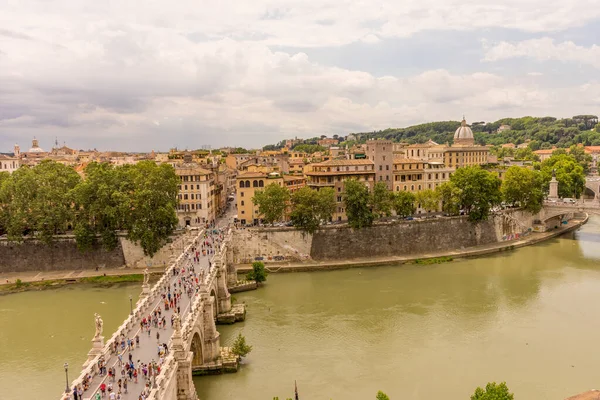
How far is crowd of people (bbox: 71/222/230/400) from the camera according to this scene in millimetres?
16031

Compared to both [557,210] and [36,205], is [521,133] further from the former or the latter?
[36,205]

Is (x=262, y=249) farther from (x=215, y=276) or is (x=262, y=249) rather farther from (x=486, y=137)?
(x=486, y=137)

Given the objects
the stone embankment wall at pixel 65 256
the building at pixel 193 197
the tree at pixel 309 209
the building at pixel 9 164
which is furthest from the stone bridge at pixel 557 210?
the building at pixel 9 164

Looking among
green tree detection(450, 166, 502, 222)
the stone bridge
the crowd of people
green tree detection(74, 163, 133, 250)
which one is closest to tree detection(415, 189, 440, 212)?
green tree detection(450, 166, 502, 222)

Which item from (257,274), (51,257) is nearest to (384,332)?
(257,274)

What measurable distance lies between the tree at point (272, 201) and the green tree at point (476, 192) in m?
14.3

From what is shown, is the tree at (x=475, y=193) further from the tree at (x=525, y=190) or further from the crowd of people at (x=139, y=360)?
the crowd of people at (x=139, y=360)

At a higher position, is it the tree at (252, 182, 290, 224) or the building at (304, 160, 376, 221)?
the building at (304, 160, 376, 221)

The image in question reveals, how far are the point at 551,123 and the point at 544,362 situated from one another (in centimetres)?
13344

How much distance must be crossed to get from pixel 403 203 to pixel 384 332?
63.0ft

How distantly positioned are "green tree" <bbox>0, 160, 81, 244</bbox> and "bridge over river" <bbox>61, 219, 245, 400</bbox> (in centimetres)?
1153

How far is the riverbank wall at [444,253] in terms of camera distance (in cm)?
3803

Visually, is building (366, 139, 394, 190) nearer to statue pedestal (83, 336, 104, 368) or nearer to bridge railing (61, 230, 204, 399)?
bridge railing (61, 230, 204, 399)

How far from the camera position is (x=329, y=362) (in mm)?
22453
